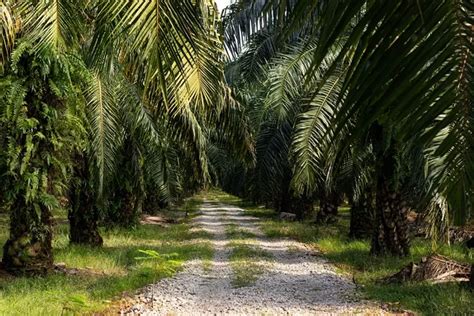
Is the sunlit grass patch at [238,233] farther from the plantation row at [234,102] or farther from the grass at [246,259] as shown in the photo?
the plantation row at [234,102]

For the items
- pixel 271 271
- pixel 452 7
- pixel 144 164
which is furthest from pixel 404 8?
pixel 144 164

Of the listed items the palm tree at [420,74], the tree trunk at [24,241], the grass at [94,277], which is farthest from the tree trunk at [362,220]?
the palm tree at [420,74]

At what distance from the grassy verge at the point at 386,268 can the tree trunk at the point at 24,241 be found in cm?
506

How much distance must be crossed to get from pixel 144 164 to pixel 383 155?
7811 mm

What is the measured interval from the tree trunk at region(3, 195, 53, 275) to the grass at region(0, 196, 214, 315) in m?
0.33

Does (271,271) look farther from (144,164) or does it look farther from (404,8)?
(404,8)

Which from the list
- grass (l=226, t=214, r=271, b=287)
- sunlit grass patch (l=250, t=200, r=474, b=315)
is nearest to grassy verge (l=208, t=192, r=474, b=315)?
sunlit grass patch (l=250, t=200, r=474, b=315)

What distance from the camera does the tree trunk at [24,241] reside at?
8648 mm

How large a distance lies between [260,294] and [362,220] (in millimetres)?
8190

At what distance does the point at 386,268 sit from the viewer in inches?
419

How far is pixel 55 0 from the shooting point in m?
5.11

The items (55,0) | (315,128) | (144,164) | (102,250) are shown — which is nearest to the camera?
→ (55,0)

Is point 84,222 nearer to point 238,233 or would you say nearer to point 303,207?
point 238,233

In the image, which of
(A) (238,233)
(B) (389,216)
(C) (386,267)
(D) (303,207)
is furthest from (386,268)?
(D) (303,207)
